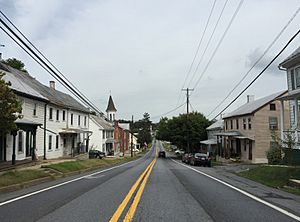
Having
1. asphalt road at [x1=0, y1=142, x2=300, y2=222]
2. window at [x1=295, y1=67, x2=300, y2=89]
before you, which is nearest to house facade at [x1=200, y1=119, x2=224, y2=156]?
window at [x1=295, y1=67, x2=300, y2=89]

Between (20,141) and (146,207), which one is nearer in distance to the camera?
(146,207)

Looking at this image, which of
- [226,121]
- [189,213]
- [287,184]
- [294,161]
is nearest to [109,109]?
[226,121]

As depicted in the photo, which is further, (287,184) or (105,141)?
(105,141)

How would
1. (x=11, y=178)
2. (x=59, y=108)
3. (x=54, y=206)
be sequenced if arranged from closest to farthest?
(x=54, y=206), (x=11, y=178), (x=59, y=108)

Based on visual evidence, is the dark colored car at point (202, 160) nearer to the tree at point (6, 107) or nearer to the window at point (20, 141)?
the window at point (20, 141)

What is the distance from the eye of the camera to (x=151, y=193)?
1276 cm

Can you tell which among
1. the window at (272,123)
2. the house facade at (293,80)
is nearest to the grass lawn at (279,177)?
the house facade at (293,80)

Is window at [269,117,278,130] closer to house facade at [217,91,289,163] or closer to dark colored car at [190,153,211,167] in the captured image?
house facade at [217,91,289,163]

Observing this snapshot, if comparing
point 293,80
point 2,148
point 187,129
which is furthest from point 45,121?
point 187,129

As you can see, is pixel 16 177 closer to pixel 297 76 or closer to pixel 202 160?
pixel 297 76

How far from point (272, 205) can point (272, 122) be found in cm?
3442

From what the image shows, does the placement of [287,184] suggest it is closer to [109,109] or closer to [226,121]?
[226,121]

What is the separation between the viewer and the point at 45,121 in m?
35.4

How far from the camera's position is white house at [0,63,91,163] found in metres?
28.8
